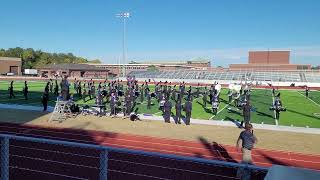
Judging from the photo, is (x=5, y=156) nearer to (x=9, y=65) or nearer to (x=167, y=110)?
(x=167, y=110)

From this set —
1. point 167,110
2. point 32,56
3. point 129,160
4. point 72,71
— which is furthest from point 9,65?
point 129,160

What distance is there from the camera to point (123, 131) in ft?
61.0

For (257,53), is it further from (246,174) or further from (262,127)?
(246,174)

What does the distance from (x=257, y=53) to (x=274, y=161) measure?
121575 millimetres

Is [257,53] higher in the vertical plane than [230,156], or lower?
higher

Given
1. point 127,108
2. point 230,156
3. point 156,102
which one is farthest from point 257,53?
point 230,156

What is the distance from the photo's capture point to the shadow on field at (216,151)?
13.7 m

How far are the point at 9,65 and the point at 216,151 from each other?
4128 inches

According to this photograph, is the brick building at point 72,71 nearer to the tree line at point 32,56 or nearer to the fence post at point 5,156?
the tree line at point 32,56

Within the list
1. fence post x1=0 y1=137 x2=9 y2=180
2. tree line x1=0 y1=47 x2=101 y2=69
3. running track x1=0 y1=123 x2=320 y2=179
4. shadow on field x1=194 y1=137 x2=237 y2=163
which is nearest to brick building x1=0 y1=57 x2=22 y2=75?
tree line x1=0 y1=47 x2=101 y2=69

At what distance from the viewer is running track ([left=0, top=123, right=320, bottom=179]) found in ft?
34.8

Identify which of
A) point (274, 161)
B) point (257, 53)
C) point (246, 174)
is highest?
point (257, 53)

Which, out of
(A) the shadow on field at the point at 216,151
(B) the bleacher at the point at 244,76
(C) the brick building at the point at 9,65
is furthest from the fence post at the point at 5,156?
(C) the brick building at the point at 9,65

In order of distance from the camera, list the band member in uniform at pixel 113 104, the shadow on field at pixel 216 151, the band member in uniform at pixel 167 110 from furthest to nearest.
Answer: the band member in uniform at pixel 113 104
the band member in uniform at pixel 167 110
the shadow on field at pixel 216 151
